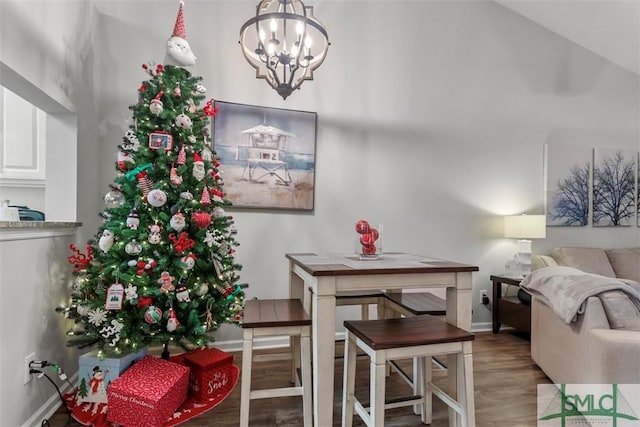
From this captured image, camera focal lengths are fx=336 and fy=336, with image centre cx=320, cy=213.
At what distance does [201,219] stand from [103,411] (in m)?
1.16

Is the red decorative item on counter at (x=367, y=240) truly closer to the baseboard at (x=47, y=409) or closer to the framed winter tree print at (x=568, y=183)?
the baseboard at (x=47, y=409)

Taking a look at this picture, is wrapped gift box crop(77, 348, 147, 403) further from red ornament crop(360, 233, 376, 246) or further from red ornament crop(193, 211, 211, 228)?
red ornament crop(360, 233, 376, 246)

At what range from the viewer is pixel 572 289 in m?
1.95

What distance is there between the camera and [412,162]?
3.27 m

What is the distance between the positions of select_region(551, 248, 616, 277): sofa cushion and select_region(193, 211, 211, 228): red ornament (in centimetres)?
345

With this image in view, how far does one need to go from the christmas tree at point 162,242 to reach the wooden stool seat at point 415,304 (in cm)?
102

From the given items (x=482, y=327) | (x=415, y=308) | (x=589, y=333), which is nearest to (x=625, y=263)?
(x=482, y=327)

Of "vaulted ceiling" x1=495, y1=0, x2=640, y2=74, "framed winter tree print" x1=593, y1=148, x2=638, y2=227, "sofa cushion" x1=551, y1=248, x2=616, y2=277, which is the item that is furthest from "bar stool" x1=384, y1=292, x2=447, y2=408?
"vaulted ceiling" x1=495, y1=0, x2=640, y2=74

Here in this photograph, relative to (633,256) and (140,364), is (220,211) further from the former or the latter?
(633,256)

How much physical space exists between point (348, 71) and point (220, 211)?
5.91 feet

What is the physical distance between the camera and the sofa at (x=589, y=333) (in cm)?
165

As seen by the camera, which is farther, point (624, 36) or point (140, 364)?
point (624, 36)

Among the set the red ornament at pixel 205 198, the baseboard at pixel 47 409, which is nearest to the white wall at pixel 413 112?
the red ornament at pixel 205 198

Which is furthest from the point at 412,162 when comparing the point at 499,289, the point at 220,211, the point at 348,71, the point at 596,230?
the point at 596,230
